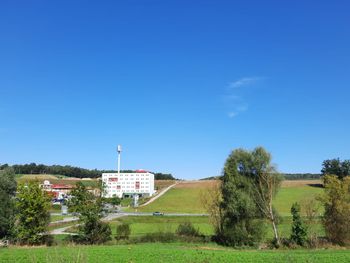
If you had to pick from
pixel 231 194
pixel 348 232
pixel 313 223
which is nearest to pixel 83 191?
pixel 231 194

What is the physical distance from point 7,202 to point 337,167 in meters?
123

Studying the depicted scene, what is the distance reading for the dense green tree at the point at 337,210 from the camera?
39.8m

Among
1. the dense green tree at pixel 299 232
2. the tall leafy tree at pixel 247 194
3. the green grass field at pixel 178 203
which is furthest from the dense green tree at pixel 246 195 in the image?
the green grass field at pixel 178 203

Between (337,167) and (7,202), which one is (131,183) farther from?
(7,202)

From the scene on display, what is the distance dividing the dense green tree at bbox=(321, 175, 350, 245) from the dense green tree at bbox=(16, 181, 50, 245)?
2969 centimetres

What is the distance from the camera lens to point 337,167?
5472 inches

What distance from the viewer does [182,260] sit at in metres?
26.2

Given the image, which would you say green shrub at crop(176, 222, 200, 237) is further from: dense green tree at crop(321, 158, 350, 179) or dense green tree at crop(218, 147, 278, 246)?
dense green tree at crop(321, 158, 350, 179)

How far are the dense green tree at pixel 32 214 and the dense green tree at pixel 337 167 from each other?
387 ft

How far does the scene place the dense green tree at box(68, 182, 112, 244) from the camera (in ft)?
137

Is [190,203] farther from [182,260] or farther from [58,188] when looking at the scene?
[182,260]

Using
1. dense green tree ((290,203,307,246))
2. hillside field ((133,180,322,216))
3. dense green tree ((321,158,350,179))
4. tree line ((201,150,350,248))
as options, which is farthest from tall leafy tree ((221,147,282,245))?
dense green tree ((321,158,350,179))

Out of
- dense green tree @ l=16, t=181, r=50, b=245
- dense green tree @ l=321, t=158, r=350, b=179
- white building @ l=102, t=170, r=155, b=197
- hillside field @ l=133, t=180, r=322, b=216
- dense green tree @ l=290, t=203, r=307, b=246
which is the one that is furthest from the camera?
white building @ l=102, t=170, r=155, b=197

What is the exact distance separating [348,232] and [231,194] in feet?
41.3
